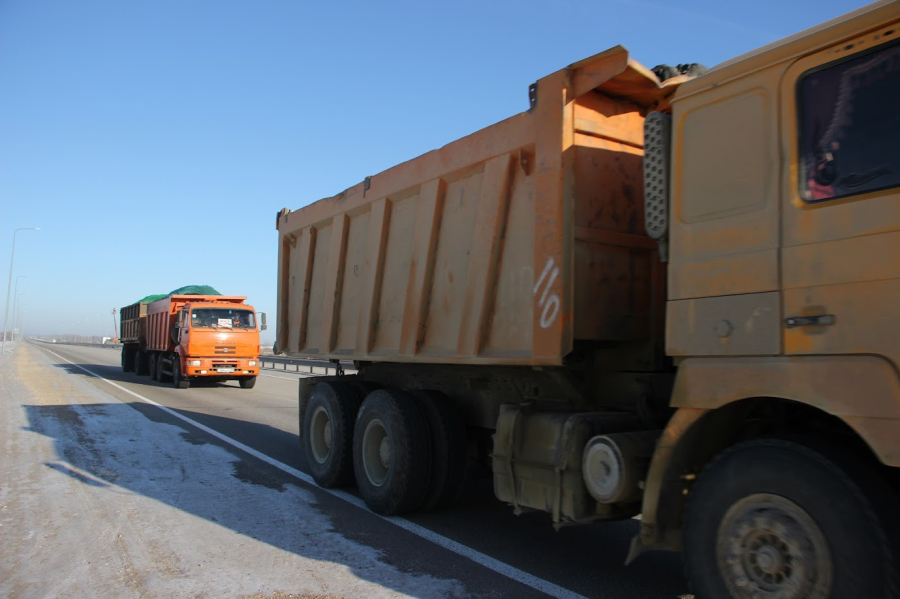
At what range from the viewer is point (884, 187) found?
285cm

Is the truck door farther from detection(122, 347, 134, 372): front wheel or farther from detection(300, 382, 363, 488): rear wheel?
detection(122, 347, 134, 372): front wheel

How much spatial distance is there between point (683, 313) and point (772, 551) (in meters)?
1.20

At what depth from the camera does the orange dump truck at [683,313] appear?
2.88m

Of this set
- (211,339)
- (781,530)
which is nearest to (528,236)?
(781,530)

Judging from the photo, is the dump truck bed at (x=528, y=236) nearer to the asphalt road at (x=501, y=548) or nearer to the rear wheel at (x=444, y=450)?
the rear wheel at (x=444, y=450)

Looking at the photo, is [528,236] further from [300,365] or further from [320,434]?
[300,365]

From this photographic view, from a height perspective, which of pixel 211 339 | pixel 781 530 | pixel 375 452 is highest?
pixel 211 339

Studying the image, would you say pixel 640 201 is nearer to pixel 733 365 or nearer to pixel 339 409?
pixel 733 365

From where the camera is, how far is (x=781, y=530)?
2.98 meters

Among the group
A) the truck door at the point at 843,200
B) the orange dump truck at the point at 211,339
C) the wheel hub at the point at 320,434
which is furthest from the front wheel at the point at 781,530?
the orange dump truck at the point at 211,339

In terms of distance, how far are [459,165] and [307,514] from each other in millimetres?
3363

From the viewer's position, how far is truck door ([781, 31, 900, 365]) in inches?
Result: 110

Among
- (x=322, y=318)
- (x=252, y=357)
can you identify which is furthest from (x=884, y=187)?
(x=252, y=357)

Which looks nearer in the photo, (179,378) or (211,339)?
(211,339)
